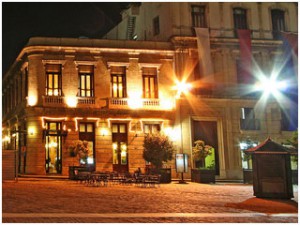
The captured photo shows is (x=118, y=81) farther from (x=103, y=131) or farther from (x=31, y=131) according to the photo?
(x=31, y=131)

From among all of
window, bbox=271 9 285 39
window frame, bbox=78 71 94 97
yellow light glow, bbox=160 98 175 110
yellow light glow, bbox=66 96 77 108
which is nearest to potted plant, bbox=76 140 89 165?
yellow light glow, bbox=66 96 77 108

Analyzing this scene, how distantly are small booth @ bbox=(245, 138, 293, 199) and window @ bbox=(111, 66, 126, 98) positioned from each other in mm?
→ 18133

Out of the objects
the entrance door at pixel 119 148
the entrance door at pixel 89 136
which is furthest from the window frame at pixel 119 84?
the entrance door at pixel 89 136

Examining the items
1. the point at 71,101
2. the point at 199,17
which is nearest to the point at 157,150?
the point at 71,101

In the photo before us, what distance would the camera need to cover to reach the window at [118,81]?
114 feet

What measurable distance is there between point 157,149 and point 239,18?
47.7 ft

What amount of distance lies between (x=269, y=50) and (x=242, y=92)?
14.0ft

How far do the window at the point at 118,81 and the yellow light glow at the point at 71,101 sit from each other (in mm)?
2882

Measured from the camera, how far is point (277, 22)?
38.9m

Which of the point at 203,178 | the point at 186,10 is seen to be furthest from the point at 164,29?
the point at 203,178

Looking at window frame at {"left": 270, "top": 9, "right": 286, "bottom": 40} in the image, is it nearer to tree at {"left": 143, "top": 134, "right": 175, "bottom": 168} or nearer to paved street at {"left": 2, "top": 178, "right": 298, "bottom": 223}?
tree at {"left": 143, "top": 134, "right": 175, "bottom": 168}

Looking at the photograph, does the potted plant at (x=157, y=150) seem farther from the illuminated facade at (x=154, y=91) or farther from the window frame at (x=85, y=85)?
the window frame at (x=85, y=85)

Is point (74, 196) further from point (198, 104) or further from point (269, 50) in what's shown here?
point (269, 50)

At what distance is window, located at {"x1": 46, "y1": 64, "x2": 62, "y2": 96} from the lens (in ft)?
110
